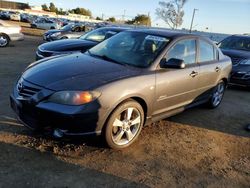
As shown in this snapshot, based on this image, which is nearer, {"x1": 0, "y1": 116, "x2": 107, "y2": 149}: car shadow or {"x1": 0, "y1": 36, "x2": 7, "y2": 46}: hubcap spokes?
{"x1": 0, "y1": 116, "x2": 107, "y2": 149}: car shadow

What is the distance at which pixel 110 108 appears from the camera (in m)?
4.03

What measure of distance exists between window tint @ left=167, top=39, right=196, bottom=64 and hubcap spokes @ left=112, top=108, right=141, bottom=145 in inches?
45.9

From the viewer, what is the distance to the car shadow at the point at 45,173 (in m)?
3.40

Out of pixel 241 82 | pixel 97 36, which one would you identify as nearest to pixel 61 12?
pixel 97 36

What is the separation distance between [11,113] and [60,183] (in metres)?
2.28

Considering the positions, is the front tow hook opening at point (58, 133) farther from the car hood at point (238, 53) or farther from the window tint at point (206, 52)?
the car hood at point (238, 53)

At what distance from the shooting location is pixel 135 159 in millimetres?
4191

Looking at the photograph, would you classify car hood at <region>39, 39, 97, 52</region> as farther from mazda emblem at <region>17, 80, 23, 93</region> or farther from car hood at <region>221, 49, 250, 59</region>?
car hood at <region>221, 49, 250, 59</region>

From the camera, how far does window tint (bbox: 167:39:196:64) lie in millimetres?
5160

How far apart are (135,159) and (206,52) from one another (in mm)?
2987

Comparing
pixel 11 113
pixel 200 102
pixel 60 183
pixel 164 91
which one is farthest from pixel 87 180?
pixel 200 102

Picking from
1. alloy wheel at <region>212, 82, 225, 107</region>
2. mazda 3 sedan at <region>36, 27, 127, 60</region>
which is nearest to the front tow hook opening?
alloy wheel at <region>212, 82, 225, 107</region>

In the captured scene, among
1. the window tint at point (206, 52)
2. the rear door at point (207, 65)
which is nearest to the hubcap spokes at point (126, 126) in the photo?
the rear door at point (207, 65)

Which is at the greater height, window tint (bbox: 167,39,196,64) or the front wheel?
window tint (bbox: 167,39,196,64)
